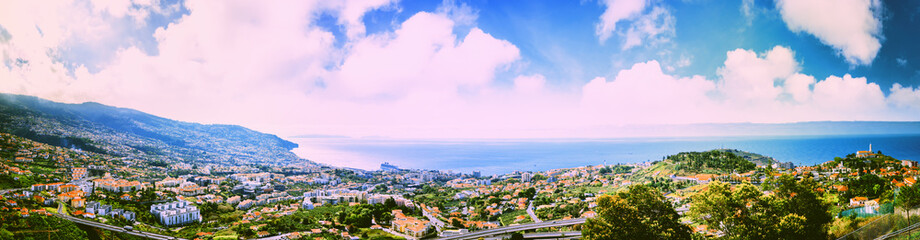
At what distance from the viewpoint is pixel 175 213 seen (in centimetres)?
1684

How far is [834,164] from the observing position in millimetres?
22906

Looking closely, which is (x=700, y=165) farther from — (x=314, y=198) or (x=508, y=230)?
(x=314, y=198)

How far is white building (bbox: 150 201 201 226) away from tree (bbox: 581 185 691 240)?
60.0 feet

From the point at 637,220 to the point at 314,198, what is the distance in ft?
70.5

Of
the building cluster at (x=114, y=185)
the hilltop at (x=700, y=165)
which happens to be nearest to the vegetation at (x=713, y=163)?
the hilltop at (x=700, y=165)

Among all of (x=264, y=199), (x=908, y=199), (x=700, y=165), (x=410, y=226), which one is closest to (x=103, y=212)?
(x=264, y=199)

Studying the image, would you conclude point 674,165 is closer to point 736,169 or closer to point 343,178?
point 736,169

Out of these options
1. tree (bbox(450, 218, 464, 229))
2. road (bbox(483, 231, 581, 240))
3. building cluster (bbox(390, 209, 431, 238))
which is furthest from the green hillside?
building cluster (bbox(390, 209, 431, 238))

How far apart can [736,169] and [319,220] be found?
27.1 metres

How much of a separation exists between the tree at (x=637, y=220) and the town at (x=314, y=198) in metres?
1.36

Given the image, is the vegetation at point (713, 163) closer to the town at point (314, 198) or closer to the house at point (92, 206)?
the town at point (314, 198)

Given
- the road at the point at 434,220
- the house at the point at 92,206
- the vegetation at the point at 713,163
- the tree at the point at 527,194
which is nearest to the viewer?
the house at the point at 92,206

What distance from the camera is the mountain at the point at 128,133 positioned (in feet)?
Result: 88.5

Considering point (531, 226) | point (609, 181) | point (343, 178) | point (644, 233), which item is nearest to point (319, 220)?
point (531, 226)
